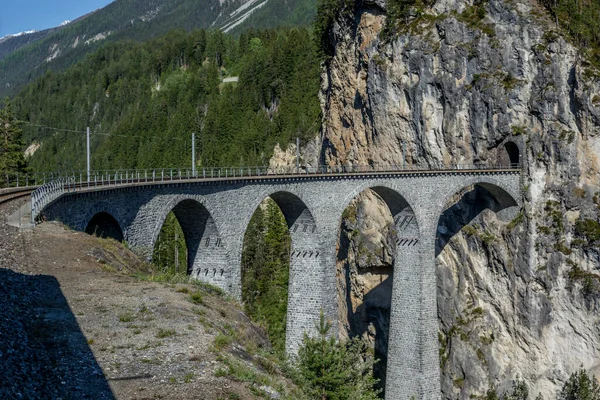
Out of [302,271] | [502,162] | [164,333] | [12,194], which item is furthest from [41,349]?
[502,162]

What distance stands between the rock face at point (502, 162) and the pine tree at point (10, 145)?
114 ft

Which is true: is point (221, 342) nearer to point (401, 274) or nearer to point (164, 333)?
point (164, 333)

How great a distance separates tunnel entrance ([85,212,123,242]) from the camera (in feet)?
112

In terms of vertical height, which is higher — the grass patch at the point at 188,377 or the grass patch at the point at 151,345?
the grass patch at the point at 151,345

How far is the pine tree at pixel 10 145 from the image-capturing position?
200 feet

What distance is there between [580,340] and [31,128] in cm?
Answer: 16625

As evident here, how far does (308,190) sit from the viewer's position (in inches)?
1881

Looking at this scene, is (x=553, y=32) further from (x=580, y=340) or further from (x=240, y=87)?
(x=240, y=87)

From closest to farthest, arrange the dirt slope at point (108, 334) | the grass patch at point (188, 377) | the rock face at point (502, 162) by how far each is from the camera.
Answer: the dirt slope at point (108, 334), the grass patch at point (188, 377), the rock face at point (502, 162)

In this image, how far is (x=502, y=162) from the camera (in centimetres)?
Answer: 6075

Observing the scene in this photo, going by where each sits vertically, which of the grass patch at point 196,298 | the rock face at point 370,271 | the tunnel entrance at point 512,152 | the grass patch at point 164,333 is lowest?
the rock face at point 370,271

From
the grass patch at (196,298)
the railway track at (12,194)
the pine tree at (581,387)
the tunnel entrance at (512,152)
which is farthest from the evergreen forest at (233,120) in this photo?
the tunnel entrance at (512,152)

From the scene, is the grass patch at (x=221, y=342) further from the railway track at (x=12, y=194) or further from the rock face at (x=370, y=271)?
the rock face at (x=370, y=271)

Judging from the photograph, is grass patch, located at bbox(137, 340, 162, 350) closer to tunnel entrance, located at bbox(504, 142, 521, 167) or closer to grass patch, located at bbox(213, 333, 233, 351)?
grass patch, located at bbox(213, 333, 233, 351)
